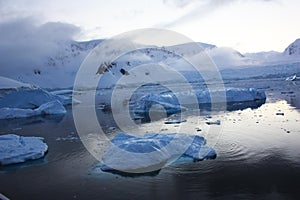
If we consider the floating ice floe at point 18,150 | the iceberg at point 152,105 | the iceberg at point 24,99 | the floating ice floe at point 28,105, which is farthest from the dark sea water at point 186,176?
the iceberg at point 24,99

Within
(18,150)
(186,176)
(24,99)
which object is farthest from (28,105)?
(186,176)

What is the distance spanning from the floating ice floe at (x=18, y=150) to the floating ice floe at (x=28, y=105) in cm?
1015

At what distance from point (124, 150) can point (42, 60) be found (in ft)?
187

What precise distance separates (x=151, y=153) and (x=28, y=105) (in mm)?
16928

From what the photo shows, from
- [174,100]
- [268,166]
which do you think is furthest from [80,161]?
[174,100]

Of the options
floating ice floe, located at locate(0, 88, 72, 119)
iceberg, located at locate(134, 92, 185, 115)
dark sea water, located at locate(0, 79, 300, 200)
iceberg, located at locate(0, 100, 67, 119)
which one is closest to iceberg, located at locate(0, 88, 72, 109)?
floating ice floe, located at locate(0, 88, 72, 119)

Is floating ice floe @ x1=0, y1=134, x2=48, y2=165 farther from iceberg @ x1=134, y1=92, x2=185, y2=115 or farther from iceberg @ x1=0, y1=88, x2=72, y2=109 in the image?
iceberg @ x1=0, y1=88, x2=72, y2=109

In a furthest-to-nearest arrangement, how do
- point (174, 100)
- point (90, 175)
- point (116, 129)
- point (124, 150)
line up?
point (174, 100)
point (116, 129)
point (124, 150)
point (90, 175)

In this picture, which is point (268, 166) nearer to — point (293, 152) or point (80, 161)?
point (293, 152)

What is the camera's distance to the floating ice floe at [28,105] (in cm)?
1906

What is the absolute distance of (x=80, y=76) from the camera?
5641 cm

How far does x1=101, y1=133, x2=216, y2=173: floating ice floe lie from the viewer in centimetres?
705

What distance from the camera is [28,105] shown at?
2180cm

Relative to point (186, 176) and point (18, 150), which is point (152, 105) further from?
point (186, 176)
